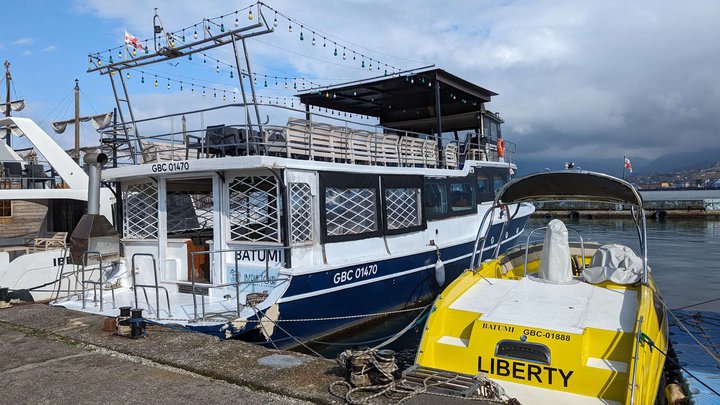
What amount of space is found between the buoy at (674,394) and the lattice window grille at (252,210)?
6.08 meters

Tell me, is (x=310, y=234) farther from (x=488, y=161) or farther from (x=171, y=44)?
(x=488, y=161)

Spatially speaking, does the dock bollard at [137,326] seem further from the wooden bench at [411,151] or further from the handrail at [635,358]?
the wooden bench at [411,151]

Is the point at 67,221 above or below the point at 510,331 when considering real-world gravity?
above

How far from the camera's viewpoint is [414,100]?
1870 cm

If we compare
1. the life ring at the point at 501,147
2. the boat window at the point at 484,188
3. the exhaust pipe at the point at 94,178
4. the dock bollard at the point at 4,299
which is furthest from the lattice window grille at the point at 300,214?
the life ring at the point at 501,147

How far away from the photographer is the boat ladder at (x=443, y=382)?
174 inches

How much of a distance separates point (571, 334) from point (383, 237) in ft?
20.4

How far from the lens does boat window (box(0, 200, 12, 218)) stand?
1462 cm

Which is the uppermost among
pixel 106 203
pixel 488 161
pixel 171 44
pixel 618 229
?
pixel 171 44

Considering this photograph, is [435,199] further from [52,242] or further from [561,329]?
[52,242]

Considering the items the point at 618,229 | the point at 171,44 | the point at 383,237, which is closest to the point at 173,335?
the point at 383,237

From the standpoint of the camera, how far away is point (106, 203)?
1544 cm

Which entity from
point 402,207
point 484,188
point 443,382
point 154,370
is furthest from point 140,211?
point 484,188

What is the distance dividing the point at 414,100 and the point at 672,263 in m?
12.8
